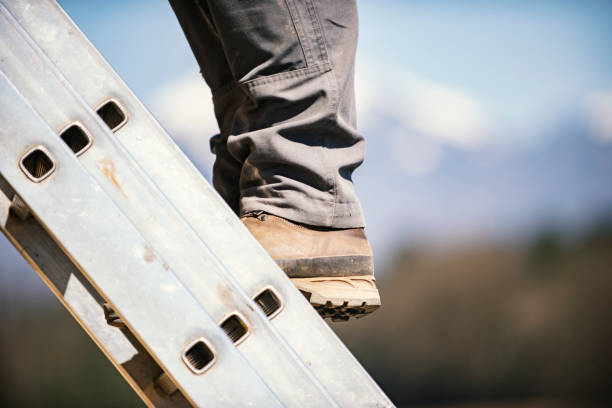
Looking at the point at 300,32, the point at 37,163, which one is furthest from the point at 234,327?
the point at 300,32

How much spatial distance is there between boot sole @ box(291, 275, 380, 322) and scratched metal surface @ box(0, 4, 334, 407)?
19cm

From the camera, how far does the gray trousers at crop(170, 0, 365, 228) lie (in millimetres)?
562

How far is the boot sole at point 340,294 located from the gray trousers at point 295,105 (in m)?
0.06

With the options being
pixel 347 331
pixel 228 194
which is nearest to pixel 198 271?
pixel 228 194

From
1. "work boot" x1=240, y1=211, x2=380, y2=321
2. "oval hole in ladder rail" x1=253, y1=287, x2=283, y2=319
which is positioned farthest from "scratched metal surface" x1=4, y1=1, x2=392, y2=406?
"work boot" x1=240, y1=211, x2=380, y2=321

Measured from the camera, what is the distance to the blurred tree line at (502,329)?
261 inches

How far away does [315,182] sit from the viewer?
595mm

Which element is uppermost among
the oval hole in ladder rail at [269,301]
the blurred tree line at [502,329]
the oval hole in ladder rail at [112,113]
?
the oval hole in ladder rail at [112,113]

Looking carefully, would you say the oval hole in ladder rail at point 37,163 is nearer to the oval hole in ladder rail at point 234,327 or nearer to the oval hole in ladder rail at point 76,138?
the oval hole in ladder rail at point 76,138

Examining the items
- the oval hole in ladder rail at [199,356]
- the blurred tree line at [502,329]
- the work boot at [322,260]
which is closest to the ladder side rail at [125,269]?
the oval hole in ladder rail at [199,356]

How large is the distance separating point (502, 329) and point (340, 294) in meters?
6.65

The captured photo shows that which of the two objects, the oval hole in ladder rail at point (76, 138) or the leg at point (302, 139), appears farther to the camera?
the leg at point (302, 139)

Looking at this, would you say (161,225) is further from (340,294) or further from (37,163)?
(340,294)

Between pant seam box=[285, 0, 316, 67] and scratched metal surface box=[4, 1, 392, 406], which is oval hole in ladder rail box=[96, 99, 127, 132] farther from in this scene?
pant seam box=[285, 0, 316, 67]
